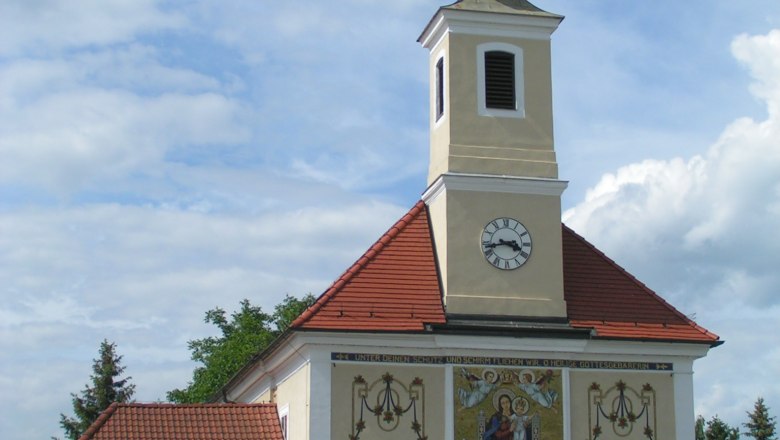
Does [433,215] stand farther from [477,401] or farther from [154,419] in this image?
[154,419]

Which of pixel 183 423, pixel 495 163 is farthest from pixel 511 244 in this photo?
pixel 183 423

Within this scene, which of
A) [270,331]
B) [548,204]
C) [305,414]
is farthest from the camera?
[270,331]

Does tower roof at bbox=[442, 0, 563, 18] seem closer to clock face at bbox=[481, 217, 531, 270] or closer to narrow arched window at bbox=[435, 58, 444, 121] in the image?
narrow arched window at bbox=[435, 58, 444, 121]

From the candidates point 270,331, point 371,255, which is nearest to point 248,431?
point 371,255

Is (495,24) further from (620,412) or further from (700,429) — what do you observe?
(700,429)

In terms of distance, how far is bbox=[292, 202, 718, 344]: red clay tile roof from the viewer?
30656 millimetres

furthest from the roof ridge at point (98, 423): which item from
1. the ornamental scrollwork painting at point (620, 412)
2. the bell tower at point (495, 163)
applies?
the ornamental scrollwork painting at point (620, 412)

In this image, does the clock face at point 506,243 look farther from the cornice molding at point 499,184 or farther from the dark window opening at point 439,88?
the dark window opening at point 439,88

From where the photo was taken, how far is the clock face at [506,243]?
31703mm

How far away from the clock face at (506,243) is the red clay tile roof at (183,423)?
19.9 feet

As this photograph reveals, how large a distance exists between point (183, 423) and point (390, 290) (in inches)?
209

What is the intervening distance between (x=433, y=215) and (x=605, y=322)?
14.8 feet

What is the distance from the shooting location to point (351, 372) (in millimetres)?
30328

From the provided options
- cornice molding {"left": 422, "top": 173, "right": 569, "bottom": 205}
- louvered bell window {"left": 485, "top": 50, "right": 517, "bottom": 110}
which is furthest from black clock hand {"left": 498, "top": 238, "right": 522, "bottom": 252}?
louvered bell window {"left": 485, "top": 50, "right": 517, "bottom": 110}
